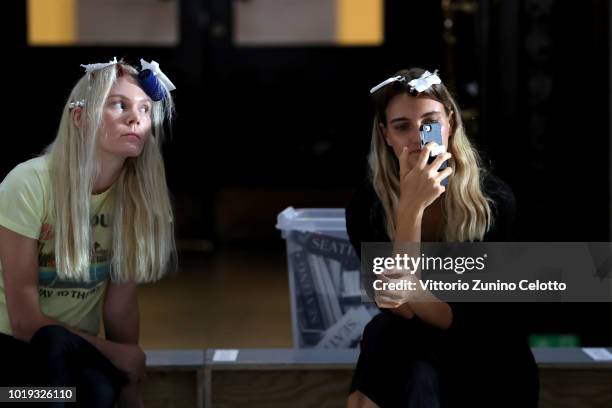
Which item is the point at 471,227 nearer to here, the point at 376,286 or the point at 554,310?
the point at 376,286

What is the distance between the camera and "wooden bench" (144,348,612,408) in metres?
2.08

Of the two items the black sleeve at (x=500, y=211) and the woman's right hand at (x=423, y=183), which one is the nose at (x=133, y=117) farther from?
the black sleeve at (x=500, y=211)

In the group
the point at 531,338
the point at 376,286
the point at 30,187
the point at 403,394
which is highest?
the point at 30,187

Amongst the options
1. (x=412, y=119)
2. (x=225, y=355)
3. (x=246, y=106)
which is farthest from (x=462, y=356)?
(x=246, y=106)

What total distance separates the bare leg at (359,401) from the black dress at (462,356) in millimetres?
11

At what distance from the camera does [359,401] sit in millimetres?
1778

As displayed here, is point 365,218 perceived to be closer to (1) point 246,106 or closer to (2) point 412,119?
(2) point 412,119

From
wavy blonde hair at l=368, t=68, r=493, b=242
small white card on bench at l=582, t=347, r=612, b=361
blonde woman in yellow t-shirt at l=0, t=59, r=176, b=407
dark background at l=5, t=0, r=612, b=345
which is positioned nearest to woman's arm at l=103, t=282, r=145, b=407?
blonde woman in yellow t-shirt at l=0, t=59, r=176, b=407

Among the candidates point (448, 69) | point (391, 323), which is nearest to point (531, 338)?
point (391, 323)

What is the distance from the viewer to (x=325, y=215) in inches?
96.8

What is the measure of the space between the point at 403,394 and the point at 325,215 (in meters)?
0.80

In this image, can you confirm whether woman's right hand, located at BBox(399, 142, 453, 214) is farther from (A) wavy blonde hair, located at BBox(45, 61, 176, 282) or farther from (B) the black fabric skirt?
(A) wavy blonde hair, located at BBox(45, 61, 176, 282)

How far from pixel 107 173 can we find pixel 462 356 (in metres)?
0.72

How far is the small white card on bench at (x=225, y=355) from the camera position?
6.94 ft
